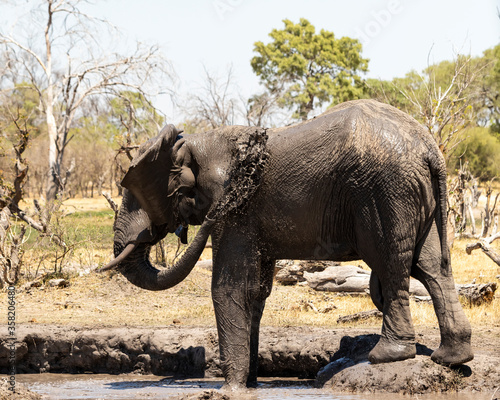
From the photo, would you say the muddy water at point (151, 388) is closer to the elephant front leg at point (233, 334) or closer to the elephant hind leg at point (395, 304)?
the elephant front leg at point (233, 334)

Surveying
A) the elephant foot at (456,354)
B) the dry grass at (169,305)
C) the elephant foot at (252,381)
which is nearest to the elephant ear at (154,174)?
the elephant foot at (252,381)

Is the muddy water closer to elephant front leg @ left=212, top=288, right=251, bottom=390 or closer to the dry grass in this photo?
elephant front leg @ left=212, top=288, right=251, bottom=390

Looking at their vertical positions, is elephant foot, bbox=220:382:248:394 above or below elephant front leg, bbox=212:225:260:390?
below

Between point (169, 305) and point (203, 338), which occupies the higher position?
point (169, 305)

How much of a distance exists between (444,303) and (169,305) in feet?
19.6

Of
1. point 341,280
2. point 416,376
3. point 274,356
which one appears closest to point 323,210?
point 416,376

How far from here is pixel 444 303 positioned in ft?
19.9

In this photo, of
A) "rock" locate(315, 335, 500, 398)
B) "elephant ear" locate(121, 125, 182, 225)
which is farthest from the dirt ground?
"elephant ear" locate(121, 125, 182, 225)

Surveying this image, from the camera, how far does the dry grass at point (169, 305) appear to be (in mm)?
9555

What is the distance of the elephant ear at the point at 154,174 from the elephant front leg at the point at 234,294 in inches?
29.5

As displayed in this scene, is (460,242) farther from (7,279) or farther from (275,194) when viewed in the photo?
(275,194)

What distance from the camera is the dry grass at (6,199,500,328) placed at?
31.3ft

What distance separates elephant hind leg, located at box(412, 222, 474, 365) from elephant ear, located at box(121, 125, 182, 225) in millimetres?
2345

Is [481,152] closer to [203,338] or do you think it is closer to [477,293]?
[477,293]
